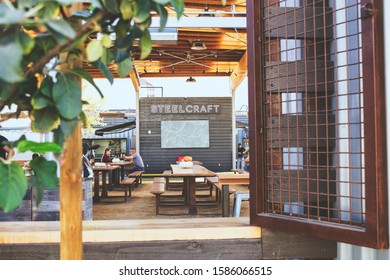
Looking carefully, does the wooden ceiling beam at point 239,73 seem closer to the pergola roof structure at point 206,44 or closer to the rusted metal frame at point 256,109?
the pergola roof structure at point 206,44

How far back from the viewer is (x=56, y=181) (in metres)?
0.92

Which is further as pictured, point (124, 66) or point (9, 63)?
point (124, 66)

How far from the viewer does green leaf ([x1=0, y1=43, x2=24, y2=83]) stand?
0.69 m

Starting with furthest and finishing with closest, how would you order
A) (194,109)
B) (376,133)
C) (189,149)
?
1. (189,149)
2. (194,109)
3. (376,133)

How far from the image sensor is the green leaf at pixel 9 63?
691 mm

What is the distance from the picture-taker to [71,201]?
113 cm

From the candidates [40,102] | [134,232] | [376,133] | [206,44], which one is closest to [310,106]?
[376,133]

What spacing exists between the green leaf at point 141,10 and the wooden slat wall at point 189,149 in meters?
12.6

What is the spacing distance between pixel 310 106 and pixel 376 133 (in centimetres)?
46

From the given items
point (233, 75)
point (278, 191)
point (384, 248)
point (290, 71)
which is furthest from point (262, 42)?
point (233, 75)

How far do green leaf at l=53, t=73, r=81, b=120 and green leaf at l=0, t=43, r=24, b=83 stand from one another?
0.52ft

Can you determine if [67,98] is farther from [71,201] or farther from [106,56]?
[71,201]

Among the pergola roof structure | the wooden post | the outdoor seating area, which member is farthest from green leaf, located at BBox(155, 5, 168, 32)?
the outdoor seating area

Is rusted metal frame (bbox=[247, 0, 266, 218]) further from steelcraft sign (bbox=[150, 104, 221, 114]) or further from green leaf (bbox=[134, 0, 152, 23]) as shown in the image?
steelcraft sign (bbox=[150, 104, 221, 114])
